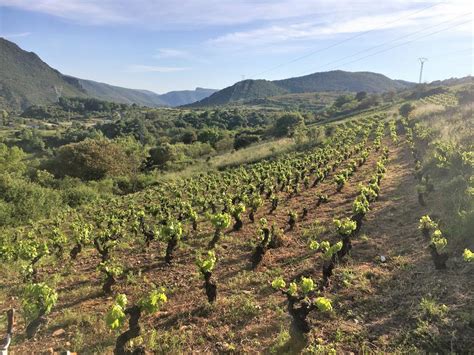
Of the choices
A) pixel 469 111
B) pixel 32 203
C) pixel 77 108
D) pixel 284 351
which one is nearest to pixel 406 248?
pixel 284 351

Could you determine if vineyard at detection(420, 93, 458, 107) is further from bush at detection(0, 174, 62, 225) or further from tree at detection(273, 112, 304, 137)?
bush at detection(0, 174, 62, 225)

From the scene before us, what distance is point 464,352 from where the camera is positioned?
21.2 feet

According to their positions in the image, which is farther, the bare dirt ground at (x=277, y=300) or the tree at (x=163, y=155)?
the tree at (x=163, y=155)

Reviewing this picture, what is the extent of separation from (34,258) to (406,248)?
36.2ft

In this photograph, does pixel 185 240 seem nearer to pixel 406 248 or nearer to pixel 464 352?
pixel 406 248

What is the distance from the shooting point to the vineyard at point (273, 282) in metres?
7.36

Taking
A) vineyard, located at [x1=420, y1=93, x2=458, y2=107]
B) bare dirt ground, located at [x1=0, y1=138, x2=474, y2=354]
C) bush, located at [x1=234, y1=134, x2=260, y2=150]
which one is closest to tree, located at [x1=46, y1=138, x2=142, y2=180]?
bush, located at [x1=234, y1=134, x2=260, y2=150]

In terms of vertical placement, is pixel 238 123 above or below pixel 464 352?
above

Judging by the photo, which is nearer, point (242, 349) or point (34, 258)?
point (242, 349)

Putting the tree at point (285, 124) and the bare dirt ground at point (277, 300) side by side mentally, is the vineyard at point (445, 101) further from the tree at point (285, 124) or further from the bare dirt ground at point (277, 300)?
the bare dirt ground at point (277, 300)

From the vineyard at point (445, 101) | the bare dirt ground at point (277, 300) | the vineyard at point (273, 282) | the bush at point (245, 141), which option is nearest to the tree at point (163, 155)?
the bush at point (245, 141)

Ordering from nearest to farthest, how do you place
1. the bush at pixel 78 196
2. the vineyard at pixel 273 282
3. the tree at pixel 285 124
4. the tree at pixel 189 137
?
the vineyard at pixel 273 282, the bush at pixel 78 196, the tree at pixel 285 124, the tree at pixel 189 137

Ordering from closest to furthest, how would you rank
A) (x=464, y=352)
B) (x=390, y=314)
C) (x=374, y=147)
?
(x=464, y=352), (x=390, y=314), (x=374, y=147)

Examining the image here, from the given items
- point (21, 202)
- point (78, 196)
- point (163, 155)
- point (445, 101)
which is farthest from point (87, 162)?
point (445, 101)
